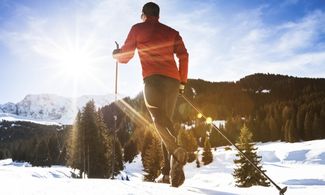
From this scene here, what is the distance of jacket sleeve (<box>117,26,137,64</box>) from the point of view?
5.52m

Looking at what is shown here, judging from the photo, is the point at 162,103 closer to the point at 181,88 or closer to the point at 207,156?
the point at 181,88

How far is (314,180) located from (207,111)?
145108 mm

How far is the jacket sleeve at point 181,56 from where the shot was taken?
18.4 ft

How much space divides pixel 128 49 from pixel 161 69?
66cm

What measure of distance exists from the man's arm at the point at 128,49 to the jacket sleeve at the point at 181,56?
0.67m

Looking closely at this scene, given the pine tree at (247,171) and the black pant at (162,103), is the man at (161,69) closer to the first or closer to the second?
the black pant at (162,103)

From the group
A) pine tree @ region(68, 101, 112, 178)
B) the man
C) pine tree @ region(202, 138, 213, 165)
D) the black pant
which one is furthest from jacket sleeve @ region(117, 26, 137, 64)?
pine tree @ region(202, 138, 213, 165)

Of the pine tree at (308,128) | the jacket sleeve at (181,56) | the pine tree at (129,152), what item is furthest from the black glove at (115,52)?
the pine tree at (308,128)

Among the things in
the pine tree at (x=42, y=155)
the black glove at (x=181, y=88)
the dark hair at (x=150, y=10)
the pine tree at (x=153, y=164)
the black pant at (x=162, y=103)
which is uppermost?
the dark hair at (x=150, y=10)

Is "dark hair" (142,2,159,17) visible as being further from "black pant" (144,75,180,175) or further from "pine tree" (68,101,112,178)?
"pine tree" (68,101,112,178)

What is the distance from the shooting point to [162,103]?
5242 millimetres

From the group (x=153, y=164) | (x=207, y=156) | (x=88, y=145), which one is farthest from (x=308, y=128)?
(x=88, y=145)

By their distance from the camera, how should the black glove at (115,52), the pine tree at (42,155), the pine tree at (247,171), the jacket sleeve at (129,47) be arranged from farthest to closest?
the pine tree at (42,155)
the pine tree at (247,171)
the black glove at (115,52)
the jacket sleeve at (129,47)

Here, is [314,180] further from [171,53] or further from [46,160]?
[46,160]
